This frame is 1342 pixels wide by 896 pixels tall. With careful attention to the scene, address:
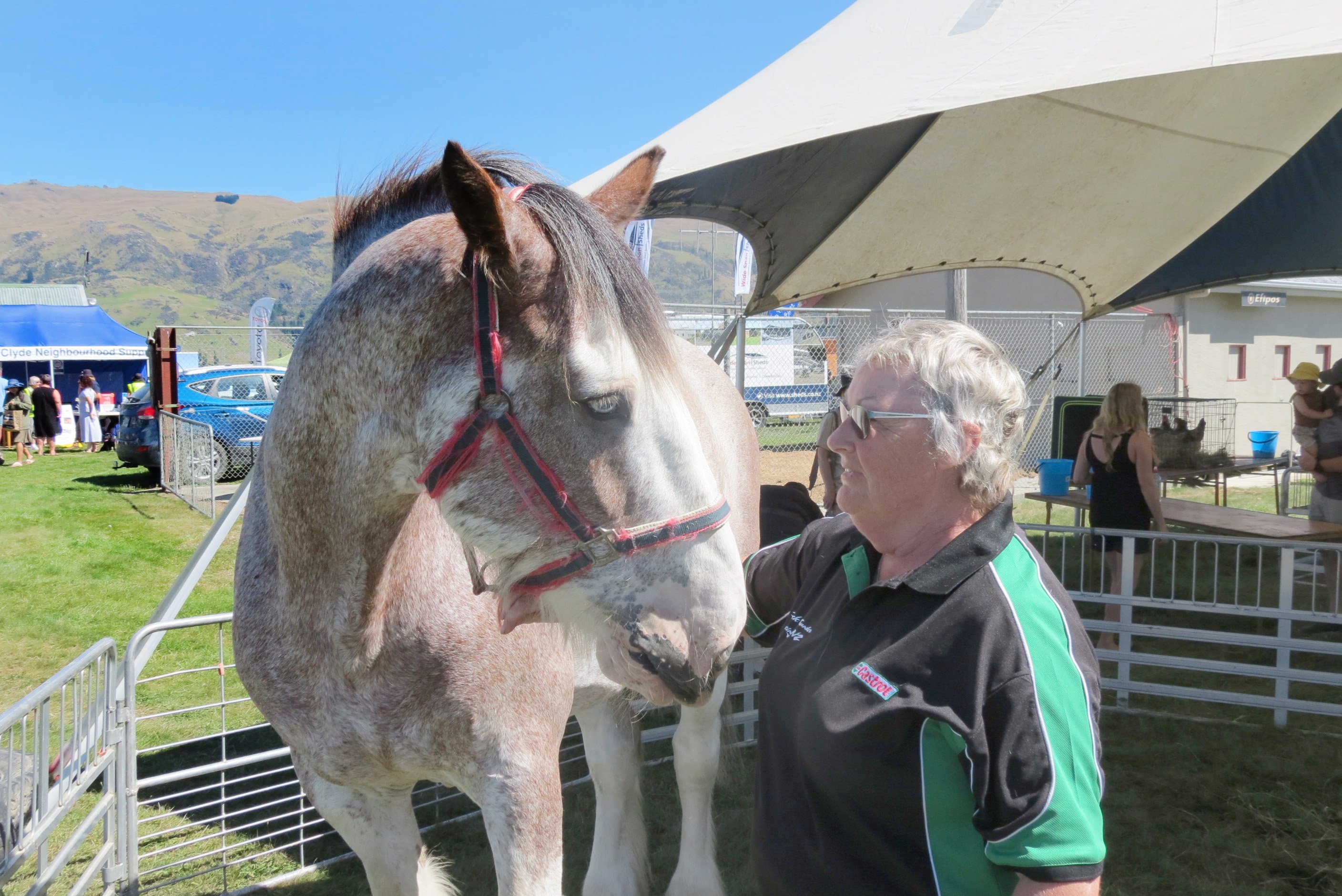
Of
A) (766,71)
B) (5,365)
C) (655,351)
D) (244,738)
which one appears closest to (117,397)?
(5,365)

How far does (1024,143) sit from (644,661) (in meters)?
3.82

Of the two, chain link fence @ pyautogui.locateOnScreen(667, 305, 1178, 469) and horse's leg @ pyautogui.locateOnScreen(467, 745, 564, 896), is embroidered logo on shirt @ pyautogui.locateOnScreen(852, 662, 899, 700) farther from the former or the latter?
chain link fence @ pyautogui.locateOnScreen(667, 305, 1178, 469)

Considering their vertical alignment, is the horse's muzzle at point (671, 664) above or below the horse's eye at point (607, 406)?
below

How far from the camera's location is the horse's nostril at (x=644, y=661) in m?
1.41

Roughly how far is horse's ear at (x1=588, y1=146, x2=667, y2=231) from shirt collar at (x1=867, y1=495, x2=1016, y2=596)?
3.25 ft

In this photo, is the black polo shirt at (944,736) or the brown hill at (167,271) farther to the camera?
the brown hill at (167,271)

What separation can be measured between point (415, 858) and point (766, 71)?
3.58m

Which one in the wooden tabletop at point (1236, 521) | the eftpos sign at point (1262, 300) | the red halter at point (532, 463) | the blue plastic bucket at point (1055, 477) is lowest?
the wooden tabletop at point (1236, 521)

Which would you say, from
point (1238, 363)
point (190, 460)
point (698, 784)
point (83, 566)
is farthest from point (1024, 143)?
point (1238, 363)

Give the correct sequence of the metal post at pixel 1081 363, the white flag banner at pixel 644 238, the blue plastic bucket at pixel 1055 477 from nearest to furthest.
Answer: the white flag banner at pixel 644 238 → the blue plastic bucket at pixel 1055 477 → the metal post at pixel 1081 363

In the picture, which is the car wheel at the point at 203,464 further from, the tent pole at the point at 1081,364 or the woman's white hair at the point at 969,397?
the tent pole at the point at 1081,364

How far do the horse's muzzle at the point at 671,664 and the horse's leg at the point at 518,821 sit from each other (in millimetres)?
647

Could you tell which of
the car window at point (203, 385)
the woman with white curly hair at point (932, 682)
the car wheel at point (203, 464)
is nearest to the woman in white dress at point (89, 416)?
the car window at point (203, 385)

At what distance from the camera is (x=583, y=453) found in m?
1.40
